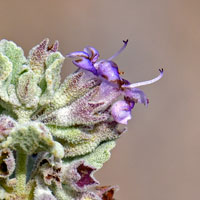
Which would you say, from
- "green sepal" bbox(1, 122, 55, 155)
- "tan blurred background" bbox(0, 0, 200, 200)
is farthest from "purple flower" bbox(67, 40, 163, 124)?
"tan blurred background" bbox(0, 0, 200, 200)

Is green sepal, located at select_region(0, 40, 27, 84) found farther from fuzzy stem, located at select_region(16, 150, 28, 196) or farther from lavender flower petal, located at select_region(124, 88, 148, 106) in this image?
lavender flower petal, located at select_region(124, 88, 148, 106)

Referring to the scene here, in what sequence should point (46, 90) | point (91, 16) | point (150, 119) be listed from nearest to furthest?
point (46, 90)
point (150, 119)
point (91, 16)

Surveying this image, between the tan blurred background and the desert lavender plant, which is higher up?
the tan blurred background

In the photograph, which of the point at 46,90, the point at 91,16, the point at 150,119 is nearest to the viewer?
the point at 46,90

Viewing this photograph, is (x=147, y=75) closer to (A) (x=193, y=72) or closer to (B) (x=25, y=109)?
(A) (x=193, y=72)

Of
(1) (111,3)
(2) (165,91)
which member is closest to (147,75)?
(2) (165,91)

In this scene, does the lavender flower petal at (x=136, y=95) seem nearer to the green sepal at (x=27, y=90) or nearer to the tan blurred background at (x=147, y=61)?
the green sepal at (x=27, y=90)

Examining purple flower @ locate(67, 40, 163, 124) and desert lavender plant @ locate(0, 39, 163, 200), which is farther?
purple flower @ locate(67, 40, 163, 124)

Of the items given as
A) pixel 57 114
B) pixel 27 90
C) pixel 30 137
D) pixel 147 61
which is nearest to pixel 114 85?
pixel 57 114

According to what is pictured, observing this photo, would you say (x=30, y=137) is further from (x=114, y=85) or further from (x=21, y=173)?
(x=114, y=85)
